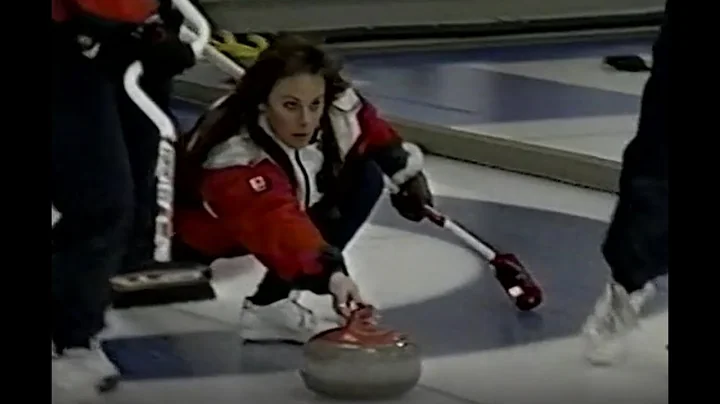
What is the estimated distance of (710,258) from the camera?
1232 millimetres

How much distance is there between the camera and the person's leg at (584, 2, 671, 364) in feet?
6.18

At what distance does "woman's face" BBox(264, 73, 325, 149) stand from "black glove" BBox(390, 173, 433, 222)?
21cm

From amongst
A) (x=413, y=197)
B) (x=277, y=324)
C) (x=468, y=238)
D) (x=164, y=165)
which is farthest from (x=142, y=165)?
(x=468, y=238)

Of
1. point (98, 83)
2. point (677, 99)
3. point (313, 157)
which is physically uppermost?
point (677, 99)

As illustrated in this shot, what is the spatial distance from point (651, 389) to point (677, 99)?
2.28ft

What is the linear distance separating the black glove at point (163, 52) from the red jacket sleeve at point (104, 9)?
0.06 meters

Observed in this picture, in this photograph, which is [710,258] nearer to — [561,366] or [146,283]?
[561,366]

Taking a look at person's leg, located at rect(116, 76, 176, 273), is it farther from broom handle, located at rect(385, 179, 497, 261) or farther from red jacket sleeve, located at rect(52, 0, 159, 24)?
broom handle, located at rect(385, 179, 497, 261)

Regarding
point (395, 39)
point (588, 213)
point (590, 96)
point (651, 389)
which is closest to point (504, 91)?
point (590, 96)

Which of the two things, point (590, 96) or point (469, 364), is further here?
point (590, 96)

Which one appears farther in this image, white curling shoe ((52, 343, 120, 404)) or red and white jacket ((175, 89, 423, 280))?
red and white jacket ((175, 89, 423, 280))

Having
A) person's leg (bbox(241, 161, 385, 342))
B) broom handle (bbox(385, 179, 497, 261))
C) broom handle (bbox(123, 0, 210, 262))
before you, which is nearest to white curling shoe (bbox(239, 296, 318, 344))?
person's leg (bbox(241, 161, 385, 342))

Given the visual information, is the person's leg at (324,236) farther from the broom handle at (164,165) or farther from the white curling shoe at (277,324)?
the broom handle at (164,165)

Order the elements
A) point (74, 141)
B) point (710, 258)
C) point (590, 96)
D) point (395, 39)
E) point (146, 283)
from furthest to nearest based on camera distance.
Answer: point (395, 39), point (590, 96), point (146, 283), point (74, 141), point (710, 258)
